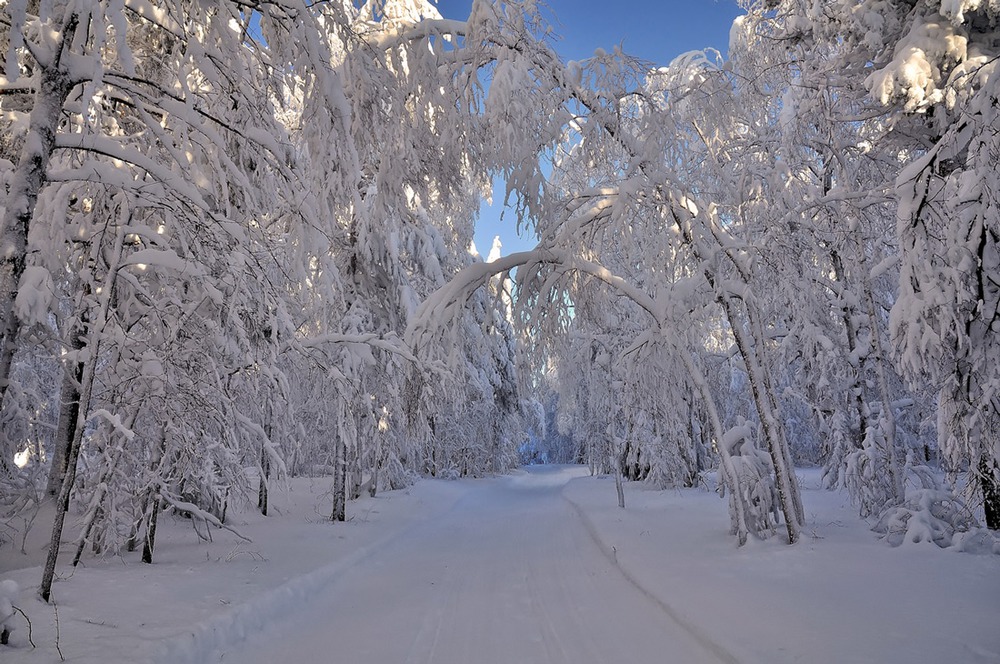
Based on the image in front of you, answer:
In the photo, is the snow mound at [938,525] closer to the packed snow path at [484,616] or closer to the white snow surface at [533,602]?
the white snow surface at [533,602]

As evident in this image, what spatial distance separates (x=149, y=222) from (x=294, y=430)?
32.6 feet

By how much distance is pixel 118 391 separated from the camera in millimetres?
6812

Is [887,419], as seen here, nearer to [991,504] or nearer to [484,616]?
[991,504]

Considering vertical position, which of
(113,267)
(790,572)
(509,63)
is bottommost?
(790,572)

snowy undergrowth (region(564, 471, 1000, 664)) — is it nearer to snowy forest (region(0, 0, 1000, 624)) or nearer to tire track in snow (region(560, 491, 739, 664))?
tire track in snow (region(560, 491, 739, 664))

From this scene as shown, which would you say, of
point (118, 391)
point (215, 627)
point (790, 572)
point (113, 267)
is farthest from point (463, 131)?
point (790, 572)

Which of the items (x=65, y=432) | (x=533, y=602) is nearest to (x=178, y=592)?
(x=65, y=432)

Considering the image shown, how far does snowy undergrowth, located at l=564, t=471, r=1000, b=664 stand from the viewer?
4.08 meters

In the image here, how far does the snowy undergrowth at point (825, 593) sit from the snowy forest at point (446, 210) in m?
0.81

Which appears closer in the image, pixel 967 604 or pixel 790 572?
pixel 967 604

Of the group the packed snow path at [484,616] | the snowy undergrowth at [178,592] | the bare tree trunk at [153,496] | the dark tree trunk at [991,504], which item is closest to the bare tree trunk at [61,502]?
the snowy undergrowth at [178,592]

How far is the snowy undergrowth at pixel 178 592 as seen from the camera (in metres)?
4.54

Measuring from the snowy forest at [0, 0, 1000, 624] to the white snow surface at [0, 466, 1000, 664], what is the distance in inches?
32.5

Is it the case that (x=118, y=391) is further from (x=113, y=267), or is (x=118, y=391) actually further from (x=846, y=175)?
(x=846, y=175)
